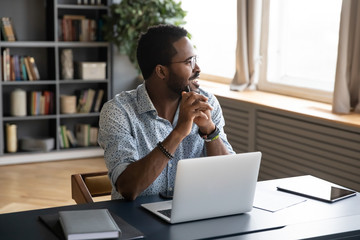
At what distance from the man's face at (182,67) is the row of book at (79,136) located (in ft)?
11.5

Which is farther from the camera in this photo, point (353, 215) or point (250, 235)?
point (353, 215)

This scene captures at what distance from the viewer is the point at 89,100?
5730mm

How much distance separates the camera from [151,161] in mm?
2105

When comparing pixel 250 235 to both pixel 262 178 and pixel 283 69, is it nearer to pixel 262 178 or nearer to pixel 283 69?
pixel 262 178

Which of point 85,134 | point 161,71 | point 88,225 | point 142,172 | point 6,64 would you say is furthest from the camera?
point 85,134

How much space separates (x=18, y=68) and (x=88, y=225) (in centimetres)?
394

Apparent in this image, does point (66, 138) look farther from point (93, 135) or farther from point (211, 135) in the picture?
point (211, 135)

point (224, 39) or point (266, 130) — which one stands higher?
point (224, 39)

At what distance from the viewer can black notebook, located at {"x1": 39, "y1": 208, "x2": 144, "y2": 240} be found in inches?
67.2

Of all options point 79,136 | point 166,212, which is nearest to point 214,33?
point 79,136

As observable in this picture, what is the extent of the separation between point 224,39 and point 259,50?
2.40 ft

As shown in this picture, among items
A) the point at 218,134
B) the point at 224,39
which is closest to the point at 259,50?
the point at 224,39

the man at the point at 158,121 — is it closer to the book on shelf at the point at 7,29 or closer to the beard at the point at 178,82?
the beard at the point at 178,82

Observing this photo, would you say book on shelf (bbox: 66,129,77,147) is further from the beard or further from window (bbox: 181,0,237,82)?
the beard
